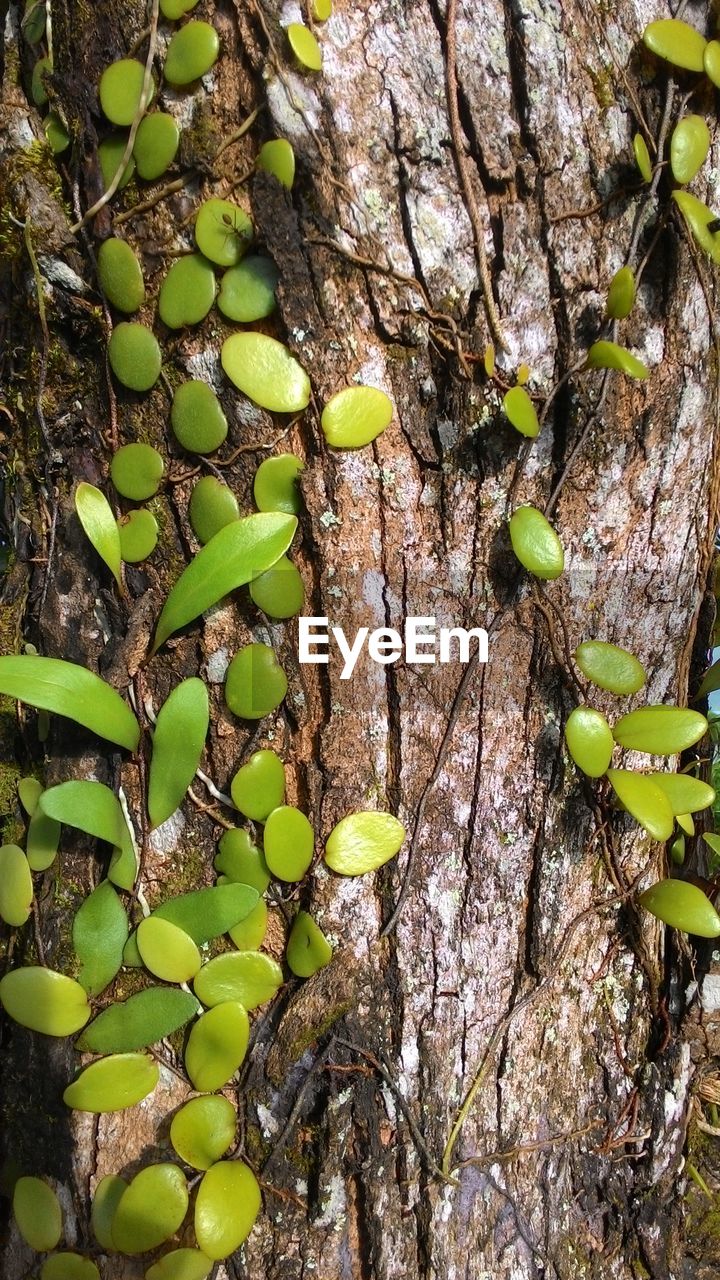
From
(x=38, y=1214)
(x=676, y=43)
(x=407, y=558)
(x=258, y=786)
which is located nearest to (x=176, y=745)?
(x=258, y=786)

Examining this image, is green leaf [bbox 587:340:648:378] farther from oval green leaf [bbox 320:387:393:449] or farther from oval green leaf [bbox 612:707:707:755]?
oval green leaf [bbox 612:707:707:755]

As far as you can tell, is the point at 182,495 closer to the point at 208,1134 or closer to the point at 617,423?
the point at 617,423

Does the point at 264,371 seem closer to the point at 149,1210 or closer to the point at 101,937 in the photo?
the point at 101,937

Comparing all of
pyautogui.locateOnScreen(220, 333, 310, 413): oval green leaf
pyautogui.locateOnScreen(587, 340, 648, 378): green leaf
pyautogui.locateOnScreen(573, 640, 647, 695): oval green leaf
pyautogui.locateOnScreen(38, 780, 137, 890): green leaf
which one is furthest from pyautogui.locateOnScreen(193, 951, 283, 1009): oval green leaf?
pyautogui.locateOnScreen(587, 340, 648, 378): green leaf

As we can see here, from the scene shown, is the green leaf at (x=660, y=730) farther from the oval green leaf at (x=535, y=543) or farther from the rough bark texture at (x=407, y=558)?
the oval green leaf at (x=535, y=543)

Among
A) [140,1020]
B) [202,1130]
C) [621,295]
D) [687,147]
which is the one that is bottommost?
[202,1130]

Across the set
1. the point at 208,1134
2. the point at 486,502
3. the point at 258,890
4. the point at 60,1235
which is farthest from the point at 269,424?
the point at 60,1235

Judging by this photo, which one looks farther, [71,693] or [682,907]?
[682,907]
